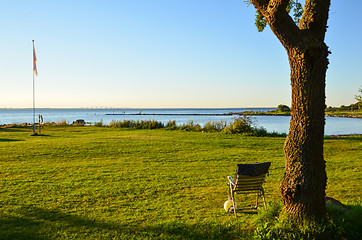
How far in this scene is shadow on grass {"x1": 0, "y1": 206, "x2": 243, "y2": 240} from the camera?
4.43m

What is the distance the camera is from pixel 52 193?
6.77 meters

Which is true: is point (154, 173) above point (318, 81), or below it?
below

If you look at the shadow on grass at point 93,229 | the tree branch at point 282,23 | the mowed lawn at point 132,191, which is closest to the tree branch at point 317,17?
the tree branch at point 282,23

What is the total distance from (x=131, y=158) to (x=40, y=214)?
6.32 meters

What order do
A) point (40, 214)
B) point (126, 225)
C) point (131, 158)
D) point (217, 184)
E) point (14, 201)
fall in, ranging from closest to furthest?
point (126, 225), point (40, 214), point (14, 201), point (217, 184), point (131, 158)

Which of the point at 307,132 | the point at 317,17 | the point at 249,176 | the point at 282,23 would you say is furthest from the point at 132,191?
the point at 317,17

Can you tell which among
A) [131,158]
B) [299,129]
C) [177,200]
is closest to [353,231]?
[299,129]

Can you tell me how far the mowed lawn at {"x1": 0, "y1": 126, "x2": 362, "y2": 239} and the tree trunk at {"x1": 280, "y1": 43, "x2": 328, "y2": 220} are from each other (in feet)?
3.14

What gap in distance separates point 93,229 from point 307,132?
359 cm

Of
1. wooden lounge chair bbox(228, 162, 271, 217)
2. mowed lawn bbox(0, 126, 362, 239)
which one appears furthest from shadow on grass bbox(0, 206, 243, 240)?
wooden lounge chair bbox(228, 162, 271, 217)

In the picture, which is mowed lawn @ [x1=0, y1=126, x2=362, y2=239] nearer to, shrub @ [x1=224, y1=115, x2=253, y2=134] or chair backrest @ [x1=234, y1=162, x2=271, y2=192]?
chair backrest @ [x1=234, y1=162, x2=271, y2=192]

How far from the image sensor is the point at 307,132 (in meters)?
4.24

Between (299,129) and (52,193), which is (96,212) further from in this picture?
(299,129)

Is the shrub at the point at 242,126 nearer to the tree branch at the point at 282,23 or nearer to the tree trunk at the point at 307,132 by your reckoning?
the tree trunk at the point at 307,132
